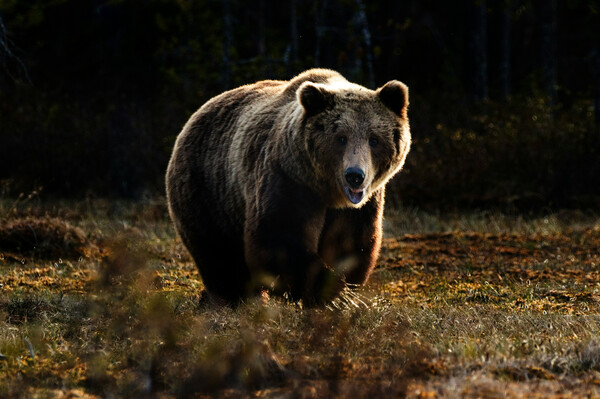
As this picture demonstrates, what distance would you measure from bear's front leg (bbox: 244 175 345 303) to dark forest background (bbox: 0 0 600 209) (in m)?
4.76

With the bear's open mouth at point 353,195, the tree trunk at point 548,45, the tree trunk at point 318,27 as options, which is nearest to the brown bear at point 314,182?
the bear's open mouth at point 353,195

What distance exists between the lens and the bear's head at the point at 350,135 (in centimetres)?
503

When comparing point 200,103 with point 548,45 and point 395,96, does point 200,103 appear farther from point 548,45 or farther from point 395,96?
point 395,96

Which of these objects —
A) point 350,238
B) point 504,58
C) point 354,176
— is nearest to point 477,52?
point 504,58

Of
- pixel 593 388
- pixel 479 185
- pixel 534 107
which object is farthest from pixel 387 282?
pixel 534 107

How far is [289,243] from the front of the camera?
5.11 metres

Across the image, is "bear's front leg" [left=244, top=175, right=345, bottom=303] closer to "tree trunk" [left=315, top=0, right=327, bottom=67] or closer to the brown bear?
the brown bear

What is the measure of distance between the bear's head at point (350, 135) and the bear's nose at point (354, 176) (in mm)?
59

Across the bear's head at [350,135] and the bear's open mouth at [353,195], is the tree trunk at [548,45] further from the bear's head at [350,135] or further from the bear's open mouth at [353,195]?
the bear's open mouth at [353,195]

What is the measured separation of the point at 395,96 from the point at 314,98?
59cm

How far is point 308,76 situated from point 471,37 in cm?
1261

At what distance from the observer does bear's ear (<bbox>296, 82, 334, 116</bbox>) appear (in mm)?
5160

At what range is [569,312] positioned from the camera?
18.4 feet

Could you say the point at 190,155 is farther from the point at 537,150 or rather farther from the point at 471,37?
the point at 471,37
